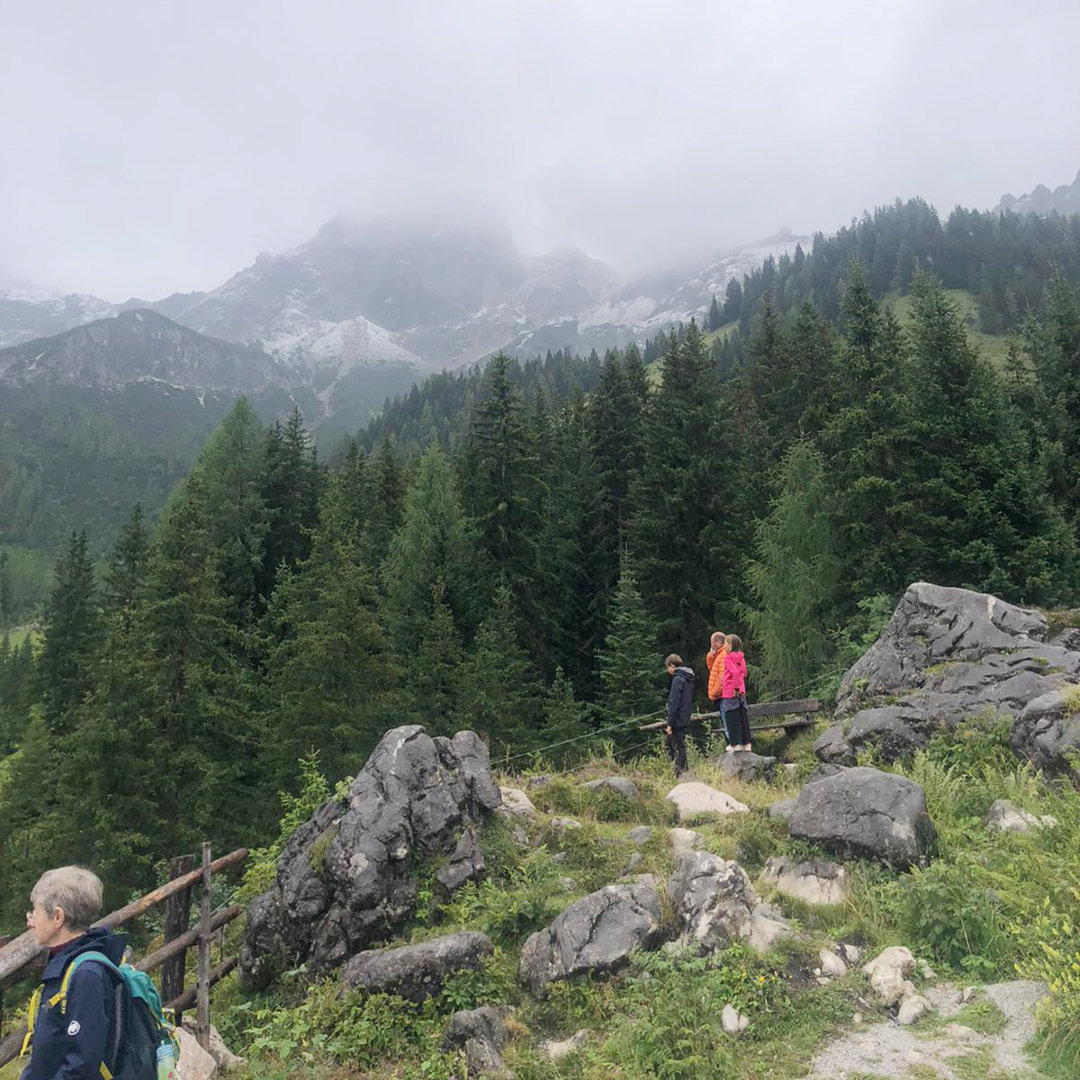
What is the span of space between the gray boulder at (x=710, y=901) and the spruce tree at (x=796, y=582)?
58.6 feet

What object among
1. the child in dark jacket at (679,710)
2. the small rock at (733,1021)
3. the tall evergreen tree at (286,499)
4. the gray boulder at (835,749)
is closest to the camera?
the small rock at (733,1021)

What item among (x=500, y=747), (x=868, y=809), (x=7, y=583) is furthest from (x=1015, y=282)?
(x=7, y=583)

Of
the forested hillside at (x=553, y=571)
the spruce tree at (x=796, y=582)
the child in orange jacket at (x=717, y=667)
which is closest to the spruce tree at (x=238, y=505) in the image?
the forested hillside at (x=553, y=571)

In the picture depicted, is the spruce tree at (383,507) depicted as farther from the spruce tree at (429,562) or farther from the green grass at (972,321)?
the green grass at (972,321)

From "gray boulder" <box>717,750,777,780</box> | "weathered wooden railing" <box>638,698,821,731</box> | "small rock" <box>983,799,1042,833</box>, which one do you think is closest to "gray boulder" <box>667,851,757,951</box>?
"small rock" <box>983,799,1042,833</box>

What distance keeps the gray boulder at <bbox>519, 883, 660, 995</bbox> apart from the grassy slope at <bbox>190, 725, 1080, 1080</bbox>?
170mm

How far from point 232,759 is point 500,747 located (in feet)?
31.7

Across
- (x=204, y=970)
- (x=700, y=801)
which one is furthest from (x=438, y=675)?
(x=204, y=970)

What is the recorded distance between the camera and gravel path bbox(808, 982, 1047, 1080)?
16.8 ft

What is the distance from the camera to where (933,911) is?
6.72 metres

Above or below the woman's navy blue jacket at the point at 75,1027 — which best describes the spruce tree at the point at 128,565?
above

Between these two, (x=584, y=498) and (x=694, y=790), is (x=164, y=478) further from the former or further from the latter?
(x=694, y=790)

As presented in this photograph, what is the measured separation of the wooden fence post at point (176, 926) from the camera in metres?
7.85

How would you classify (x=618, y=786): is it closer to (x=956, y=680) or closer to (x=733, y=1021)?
(x=733, y=1021)
